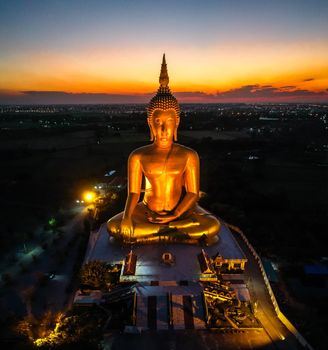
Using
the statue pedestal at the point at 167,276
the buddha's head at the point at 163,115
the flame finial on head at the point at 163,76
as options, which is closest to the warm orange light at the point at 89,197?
the statue pedestal at the point at 167,276

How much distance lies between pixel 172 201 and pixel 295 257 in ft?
18.3

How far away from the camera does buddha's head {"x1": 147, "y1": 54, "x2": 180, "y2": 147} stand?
10617mm

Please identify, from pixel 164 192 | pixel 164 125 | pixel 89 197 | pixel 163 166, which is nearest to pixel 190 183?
pixel 164 192

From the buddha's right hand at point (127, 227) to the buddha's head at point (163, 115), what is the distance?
118 inches

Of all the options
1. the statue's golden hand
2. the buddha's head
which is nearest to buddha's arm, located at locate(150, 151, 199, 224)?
the statue's golden hand

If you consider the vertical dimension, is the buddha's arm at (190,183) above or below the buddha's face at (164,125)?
below

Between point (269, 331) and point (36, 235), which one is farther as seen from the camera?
point (36, 235)

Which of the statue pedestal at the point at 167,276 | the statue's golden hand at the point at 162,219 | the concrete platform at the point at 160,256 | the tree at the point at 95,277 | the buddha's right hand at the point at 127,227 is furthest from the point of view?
the statue's golden hand at the point at 162,219

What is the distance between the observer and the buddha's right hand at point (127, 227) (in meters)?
10.5

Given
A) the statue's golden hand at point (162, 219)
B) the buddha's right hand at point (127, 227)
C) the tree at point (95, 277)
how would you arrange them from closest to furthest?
the tree at point (95, 277) → the buddha's right hand at point (127, 227) → the statue's golden hand at point (162, 219)

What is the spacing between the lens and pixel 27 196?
20734 mm

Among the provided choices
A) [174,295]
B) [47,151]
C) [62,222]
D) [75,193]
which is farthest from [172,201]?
[47,151]

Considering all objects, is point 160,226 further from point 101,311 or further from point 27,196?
point 27,196

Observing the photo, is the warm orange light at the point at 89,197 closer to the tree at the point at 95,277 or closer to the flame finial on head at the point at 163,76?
the tree at the point at 95,277
